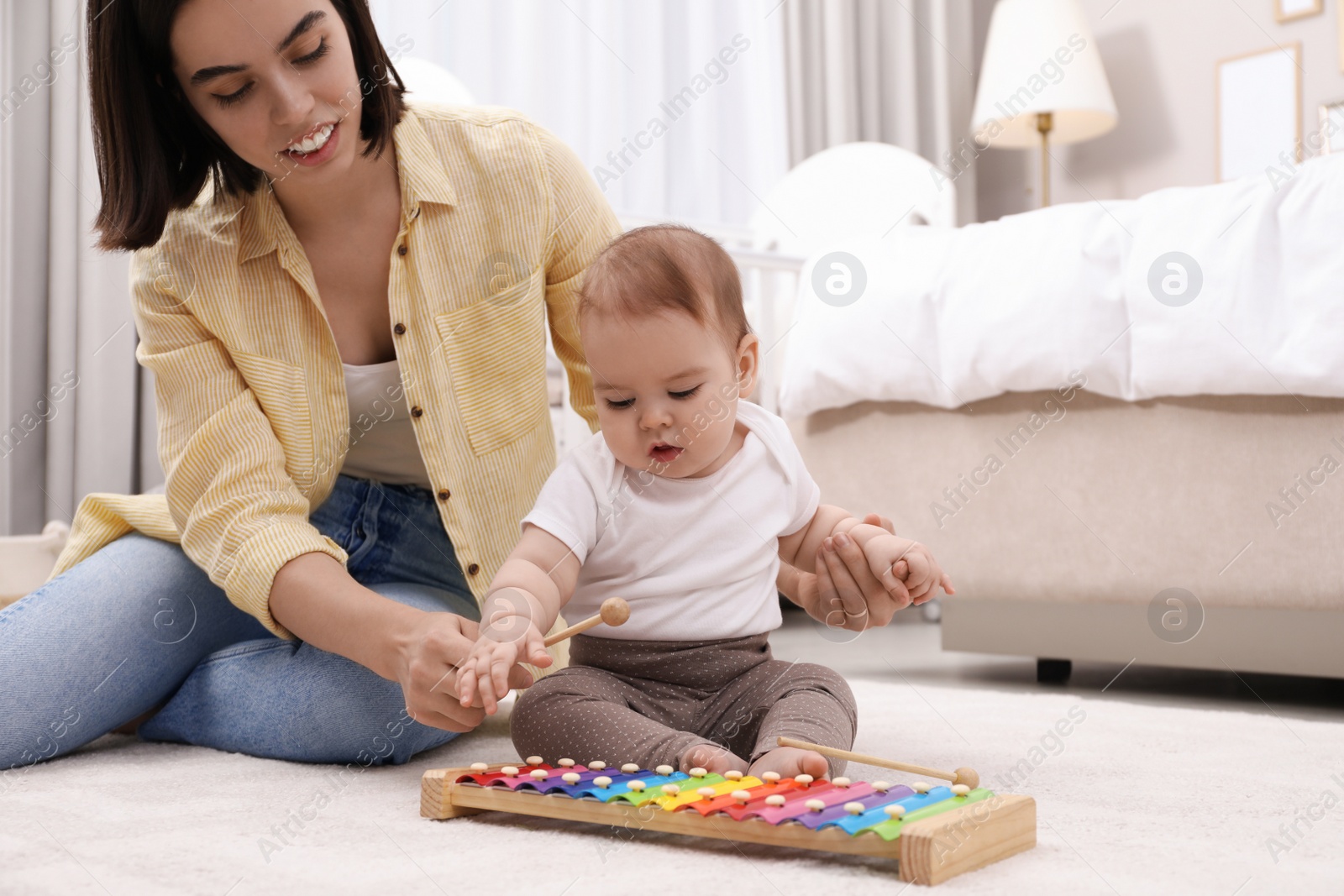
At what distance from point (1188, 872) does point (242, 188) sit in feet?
3.26

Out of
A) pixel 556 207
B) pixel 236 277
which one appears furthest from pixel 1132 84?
pixel 236 277

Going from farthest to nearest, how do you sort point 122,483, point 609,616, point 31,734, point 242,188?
point 122,483 → point 242,188 → point 31,734 → point 609,616

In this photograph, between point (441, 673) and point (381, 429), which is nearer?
point (441, 673)

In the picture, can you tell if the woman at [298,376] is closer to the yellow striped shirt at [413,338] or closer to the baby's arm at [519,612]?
the yellow striped shirt at [413,338]

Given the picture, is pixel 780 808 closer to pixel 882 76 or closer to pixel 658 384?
pixel 658 384

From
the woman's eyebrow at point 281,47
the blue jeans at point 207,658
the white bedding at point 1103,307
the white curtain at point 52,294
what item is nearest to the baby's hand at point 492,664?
the blue jeans at point 207,658

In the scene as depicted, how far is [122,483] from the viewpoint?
241cm

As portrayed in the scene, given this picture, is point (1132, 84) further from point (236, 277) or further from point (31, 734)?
point (31, 734)

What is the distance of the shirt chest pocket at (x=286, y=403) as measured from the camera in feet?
3.67

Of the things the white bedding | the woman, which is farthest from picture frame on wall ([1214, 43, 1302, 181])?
the woman

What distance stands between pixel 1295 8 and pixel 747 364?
8.76 feet

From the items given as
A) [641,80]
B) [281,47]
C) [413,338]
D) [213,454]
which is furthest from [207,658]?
[641,80]

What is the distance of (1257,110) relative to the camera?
10.0 ft

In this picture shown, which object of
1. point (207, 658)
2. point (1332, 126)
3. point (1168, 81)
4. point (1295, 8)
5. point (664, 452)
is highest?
point (1295, 8)
